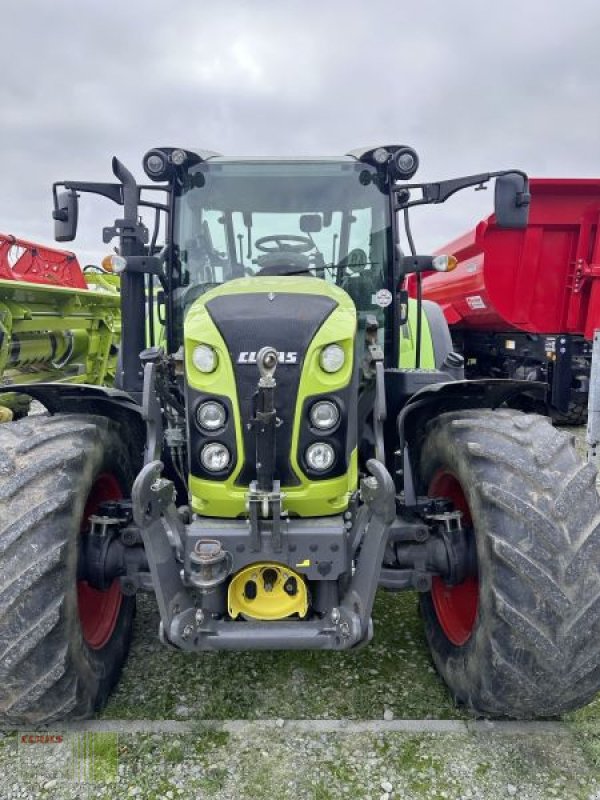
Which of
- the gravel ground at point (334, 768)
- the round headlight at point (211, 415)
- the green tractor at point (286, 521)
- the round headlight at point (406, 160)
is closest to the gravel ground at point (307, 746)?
the gravel ground at point (334, 768)

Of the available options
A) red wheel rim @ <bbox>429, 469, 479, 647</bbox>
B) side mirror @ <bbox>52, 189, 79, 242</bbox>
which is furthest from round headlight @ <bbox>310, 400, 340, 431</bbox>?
side mirror @ <bbox>52, 189, 79, 242</bbox>

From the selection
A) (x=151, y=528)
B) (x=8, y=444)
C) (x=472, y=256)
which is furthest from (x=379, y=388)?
(x=472, y=256)

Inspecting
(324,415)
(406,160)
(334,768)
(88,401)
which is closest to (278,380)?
(324,415)

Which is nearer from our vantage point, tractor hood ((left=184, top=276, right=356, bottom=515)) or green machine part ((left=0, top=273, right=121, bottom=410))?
tractor hood ((left=184, top=276, right=356, bottom=515))

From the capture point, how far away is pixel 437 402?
2.96 m

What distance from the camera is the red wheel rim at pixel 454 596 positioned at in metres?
2.86

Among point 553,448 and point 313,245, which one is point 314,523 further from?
point 313,245

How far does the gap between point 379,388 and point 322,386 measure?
19.9 inches

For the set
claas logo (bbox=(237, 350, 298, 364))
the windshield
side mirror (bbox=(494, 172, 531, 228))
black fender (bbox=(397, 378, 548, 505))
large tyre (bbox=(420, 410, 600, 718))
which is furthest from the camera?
the windshield

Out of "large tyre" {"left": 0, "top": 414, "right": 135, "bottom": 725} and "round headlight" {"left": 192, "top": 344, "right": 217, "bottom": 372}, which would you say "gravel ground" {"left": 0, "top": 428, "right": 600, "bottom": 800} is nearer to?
"large tyre" {"left": 0, "top": 414, "right": 135, "bottom": 725}

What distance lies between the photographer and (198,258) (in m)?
3.58

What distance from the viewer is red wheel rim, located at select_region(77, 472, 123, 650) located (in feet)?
9.19

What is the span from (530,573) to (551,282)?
253 inches

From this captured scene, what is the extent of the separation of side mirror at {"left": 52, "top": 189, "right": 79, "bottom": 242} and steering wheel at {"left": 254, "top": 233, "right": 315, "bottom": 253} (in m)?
1.01
